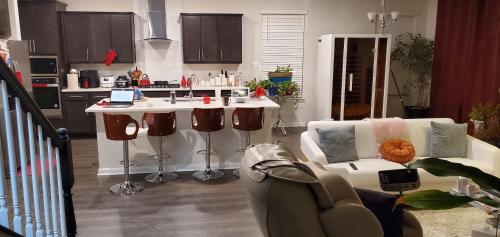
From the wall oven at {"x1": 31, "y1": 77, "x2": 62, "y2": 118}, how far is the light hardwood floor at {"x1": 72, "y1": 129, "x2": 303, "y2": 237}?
87.5 inches

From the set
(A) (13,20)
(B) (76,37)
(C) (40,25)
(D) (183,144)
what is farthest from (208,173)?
(C) (40,25)

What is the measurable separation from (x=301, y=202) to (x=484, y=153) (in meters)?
3.22

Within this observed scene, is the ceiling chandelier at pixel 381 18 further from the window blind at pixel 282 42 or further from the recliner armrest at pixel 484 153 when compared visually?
the recliner armrest at pixel 484 153

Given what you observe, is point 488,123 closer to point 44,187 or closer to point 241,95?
point 241,95

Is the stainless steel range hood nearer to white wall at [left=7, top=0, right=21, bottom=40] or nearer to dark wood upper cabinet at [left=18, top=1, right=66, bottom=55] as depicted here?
dark wood upper cabinet at [left=18, top=1, right=66, bottom=55]

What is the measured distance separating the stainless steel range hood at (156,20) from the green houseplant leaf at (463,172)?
6.66 m

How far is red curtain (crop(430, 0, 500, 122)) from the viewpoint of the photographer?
6.16 meters

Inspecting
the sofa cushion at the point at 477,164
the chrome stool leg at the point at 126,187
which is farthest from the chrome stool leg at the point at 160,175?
the sofa cushion at the point at 477,164

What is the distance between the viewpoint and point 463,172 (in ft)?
4.03

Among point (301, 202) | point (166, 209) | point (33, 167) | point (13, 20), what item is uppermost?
point (13, 20)

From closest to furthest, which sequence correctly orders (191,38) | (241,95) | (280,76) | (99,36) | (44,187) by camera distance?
(44,187) < (241,95) < (99,36) < (191,38) < (280,76)

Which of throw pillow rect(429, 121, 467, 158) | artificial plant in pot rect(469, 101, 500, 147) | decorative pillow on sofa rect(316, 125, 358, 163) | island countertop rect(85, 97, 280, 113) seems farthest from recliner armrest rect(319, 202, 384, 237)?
artificial plant in pot rect(469, 101, 500, 147)

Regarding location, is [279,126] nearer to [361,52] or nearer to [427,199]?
[361,52]

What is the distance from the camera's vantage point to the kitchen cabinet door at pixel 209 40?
736 centimetres
